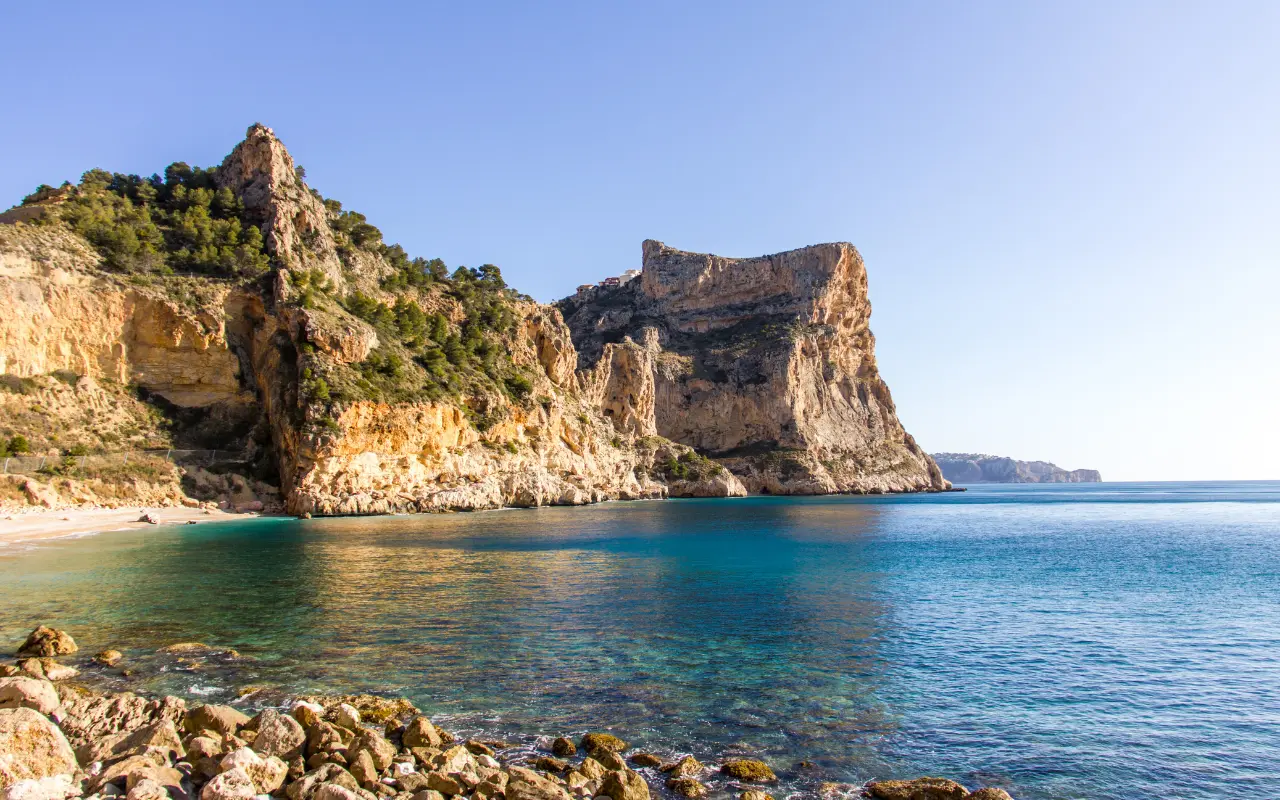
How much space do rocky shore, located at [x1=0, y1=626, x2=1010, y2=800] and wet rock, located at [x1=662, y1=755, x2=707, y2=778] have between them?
16mm

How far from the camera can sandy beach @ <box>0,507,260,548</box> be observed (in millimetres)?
36094

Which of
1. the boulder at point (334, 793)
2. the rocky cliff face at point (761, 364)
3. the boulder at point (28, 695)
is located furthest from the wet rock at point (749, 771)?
the rocky cliff face at point (761, 364)

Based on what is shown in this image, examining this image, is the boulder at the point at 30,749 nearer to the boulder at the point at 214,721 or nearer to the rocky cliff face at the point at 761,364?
the boulder at the point at 214,721

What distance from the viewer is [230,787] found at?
8.11 metres

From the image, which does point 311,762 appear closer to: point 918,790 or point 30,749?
point 30,749

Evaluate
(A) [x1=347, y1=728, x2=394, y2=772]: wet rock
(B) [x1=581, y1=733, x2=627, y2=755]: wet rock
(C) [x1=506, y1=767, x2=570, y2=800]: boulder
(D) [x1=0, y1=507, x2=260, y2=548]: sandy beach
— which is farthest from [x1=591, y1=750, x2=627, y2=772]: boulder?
(D) [x1=0, y1=507, x2=260, y2=548]: sandy beach

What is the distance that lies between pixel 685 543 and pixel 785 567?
1052 cm

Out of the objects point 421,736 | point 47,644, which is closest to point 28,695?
point 421,736

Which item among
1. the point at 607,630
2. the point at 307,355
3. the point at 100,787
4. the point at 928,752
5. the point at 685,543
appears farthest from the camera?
the point at 307,355

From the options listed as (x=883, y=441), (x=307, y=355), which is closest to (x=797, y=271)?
(x=883, y=441)

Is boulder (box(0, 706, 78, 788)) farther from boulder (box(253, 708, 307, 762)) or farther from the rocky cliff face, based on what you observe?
the rocky cliff face

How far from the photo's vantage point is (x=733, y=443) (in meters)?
124

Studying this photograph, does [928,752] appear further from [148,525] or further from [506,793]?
[148,525]

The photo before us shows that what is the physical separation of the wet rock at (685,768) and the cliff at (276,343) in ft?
157
